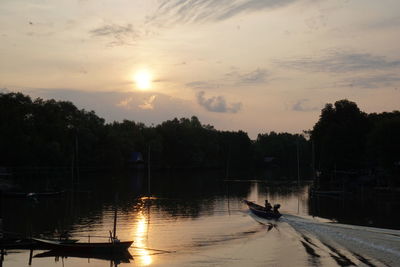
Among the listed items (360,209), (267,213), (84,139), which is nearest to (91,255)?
(267,213)

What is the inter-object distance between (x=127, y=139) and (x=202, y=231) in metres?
A: 107

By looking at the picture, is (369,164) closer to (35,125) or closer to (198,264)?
(198,264)

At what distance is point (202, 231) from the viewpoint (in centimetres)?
4772

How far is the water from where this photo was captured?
3435 cm

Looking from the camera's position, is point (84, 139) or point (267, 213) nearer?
point (267, 213)

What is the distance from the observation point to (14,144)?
103 m

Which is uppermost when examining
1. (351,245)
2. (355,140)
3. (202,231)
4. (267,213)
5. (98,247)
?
(355,140)

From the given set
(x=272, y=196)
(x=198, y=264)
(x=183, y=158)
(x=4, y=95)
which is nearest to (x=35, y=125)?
(x=4, y=95)

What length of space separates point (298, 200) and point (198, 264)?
4686 cm

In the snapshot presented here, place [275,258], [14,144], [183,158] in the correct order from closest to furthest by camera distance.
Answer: [275,258] → [14,144] → [183,158]

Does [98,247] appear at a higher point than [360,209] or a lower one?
lower

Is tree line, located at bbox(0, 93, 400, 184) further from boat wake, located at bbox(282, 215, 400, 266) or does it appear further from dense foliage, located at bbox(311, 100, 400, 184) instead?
boat wake, located at bbox(282, 215, 400, 266)

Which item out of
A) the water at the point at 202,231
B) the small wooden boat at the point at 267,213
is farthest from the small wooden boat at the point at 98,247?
the small wooden boat at the point at 267,213

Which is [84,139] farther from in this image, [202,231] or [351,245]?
[351,245]
